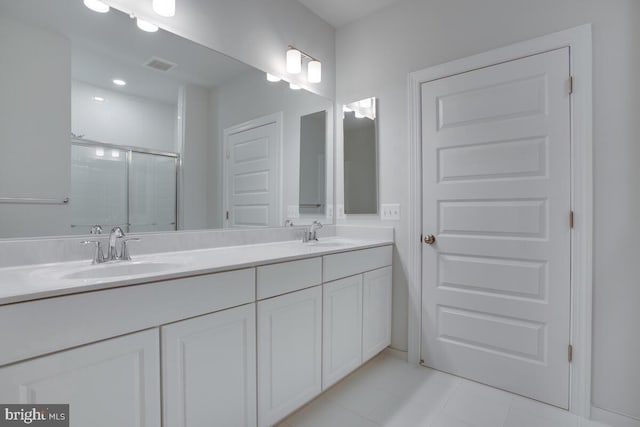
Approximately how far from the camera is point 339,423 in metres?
1.63

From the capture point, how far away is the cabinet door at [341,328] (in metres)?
1.74

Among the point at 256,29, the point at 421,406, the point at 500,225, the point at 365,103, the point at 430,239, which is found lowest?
the point at 421,406

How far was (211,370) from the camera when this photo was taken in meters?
1.20

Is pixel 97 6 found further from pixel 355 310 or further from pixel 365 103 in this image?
pixel 355 310

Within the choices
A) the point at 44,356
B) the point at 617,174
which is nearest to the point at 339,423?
the point at 44,356

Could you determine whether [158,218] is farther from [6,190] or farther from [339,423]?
[339,423]

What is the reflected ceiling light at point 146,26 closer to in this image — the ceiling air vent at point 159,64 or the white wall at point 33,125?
the ceiling air vent at point 159,64

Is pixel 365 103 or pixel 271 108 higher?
pixel 365 103

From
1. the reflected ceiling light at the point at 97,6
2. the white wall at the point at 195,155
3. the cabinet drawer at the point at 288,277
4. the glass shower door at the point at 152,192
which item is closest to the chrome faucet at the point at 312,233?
the cabinet drawer at the point at 288,277

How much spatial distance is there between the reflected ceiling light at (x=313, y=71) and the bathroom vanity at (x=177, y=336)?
141cm

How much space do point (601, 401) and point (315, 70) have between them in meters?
2.66

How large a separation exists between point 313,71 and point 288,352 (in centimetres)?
199

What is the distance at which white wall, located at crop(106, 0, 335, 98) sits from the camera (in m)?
1.73

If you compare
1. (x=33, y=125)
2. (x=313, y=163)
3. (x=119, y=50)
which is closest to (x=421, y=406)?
(x=313, y=163)
